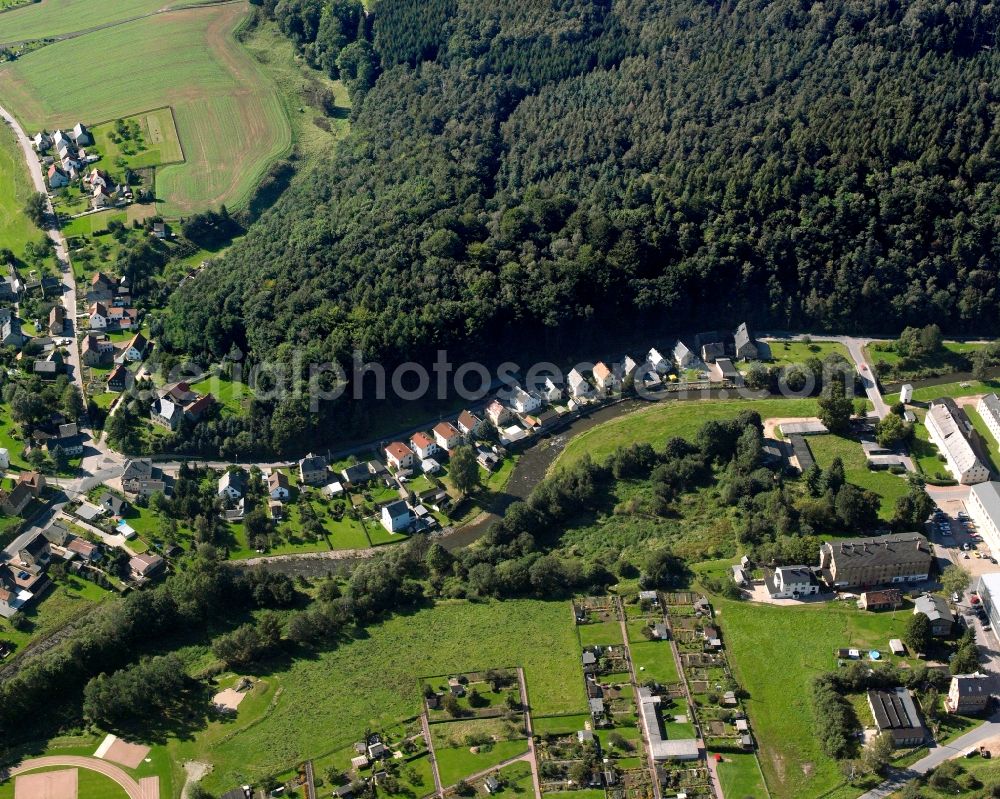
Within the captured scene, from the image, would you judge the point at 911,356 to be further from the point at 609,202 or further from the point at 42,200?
the point at 42,200

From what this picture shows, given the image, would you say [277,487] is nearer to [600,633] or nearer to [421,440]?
A: [421,440]

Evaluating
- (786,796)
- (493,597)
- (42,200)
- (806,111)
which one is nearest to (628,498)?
(493,597)

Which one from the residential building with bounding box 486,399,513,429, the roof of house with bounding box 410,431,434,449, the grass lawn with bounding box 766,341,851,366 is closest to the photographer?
the roof of house with bounding box 410,431,434,449

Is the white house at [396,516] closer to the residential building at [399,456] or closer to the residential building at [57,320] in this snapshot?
the residential building at [399,456]

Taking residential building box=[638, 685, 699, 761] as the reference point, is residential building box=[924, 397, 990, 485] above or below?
above

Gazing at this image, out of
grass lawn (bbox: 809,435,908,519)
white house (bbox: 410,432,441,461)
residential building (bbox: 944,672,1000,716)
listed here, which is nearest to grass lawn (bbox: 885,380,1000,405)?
grass lawn (bbox: 809,435,908,519)

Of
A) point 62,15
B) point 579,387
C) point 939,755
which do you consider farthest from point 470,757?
point 62,15

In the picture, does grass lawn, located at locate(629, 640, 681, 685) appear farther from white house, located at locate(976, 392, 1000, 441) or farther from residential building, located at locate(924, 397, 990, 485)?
white house, located at locate(976, 392, 1000, 441)
